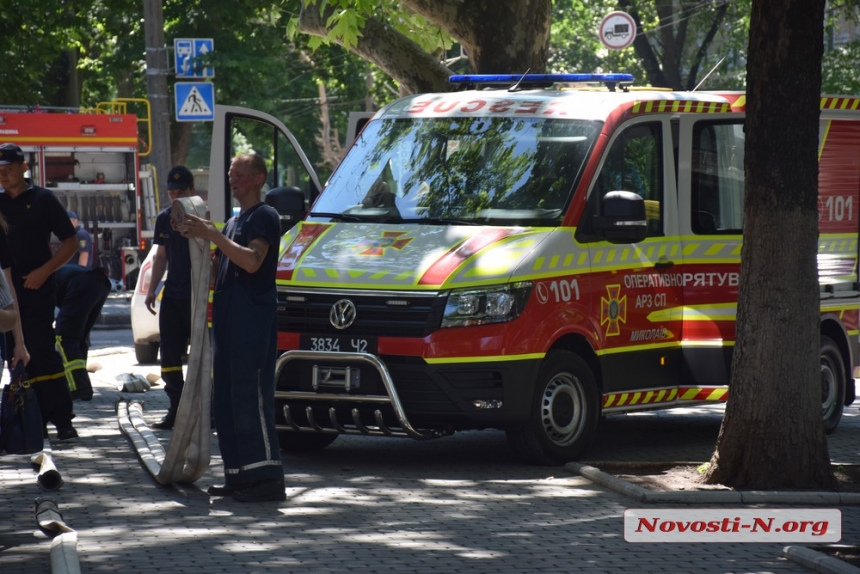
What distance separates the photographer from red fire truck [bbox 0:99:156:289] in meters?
27.1

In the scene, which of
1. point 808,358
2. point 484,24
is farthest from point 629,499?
point 484,24

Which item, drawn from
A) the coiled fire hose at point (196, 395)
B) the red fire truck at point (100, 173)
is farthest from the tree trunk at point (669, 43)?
the coiled fire hose at point (196, 395)

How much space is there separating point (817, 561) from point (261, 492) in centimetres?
295

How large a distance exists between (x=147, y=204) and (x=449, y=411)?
20.1 meters

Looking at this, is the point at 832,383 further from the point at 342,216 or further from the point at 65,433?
the point at 65,433

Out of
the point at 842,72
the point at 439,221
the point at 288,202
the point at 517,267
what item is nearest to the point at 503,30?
the point at 288,202

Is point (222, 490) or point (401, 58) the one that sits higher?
point (401, 58)

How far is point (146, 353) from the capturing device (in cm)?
1652

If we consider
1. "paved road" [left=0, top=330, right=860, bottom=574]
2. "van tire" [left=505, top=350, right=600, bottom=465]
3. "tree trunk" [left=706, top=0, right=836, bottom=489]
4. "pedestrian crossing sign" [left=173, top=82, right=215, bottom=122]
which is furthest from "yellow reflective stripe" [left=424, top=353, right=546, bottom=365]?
"pedestrian crossing sign" [left=173, top=82, right=215, bottom=122]

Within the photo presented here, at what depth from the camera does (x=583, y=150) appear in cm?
1011

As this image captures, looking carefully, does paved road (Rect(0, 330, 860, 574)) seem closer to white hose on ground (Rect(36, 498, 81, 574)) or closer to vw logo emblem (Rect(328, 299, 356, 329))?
white hose on ground (Rect(36, 498, 81, 574))

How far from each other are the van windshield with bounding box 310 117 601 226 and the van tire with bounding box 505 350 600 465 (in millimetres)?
916

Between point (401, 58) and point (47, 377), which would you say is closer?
point (47, 377)

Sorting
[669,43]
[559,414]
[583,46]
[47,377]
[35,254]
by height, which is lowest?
[559,414]
